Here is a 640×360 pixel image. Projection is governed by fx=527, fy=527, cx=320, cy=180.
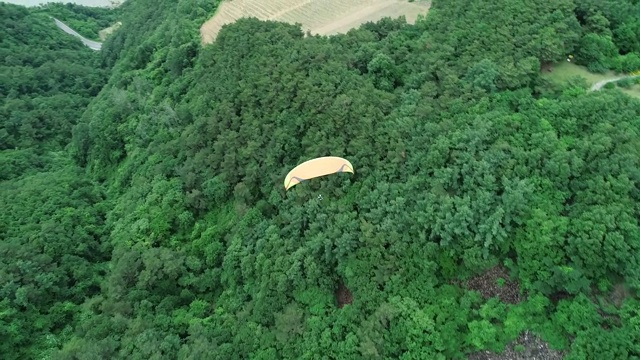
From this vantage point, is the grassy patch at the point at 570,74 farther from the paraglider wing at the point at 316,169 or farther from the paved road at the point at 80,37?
the paved road at the point at 80,37

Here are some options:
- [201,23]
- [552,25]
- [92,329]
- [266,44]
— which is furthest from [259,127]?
[201,23]

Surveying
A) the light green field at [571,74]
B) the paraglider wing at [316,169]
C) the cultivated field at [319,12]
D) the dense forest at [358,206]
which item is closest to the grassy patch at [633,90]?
the light green field at [571,74]

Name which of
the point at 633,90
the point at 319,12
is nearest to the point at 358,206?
the point at 633,90

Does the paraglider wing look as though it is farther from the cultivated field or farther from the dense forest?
the cultivated field

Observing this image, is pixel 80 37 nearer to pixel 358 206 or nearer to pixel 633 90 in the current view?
pixel 358 206

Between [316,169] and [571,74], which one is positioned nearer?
[316,169]

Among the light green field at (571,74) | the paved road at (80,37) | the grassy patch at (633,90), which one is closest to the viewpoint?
the grassy patch at (633,90)

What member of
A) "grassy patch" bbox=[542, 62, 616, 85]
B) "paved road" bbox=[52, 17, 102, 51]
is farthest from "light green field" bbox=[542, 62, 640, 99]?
"paved road" bbox=[52, 17, 102, 51]
